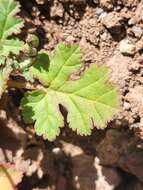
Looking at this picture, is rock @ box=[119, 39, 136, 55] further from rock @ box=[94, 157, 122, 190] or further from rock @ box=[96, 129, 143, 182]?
rock @ box=[94, 157, 122, 190]

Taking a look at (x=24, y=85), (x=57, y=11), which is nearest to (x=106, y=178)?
(x=24, y=85)

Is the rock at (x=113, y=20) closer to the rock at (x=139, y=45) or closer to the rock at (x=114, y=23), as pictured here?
the rock at (x=114, y=23)

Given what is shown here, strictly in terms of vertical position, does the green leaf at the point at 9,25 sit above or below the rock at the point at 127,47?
above

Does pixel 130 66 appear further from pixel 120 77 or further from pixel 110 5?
pixel 110 5

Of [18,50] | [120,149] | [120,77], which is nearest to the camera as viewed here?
[18,50]

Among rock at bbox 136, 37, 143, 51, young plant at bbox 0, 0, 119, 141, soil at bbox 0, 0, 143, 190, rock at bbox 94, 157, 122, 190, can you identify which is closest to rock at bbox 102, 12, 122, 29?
soil at bbox 0, 0, 143, 190

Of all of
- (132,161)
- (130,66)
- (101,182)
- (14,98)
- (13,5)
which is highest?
(13,5)

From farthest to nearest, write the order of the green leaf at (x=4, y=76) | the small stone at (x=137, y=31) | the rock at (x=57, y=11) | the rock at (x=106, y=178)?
the rock at (x=106, y=178) < the rock at (x=57, y=11) < the small stone at (x=137, y=31) < the green leaf at (x=4, y=76)

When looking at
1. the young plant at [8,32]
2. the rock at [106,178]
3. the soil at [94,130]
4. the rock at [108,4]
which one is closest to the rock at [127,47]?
the soil at [94,130]

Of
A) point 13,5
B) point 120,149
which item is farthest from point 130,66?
point 13,5
